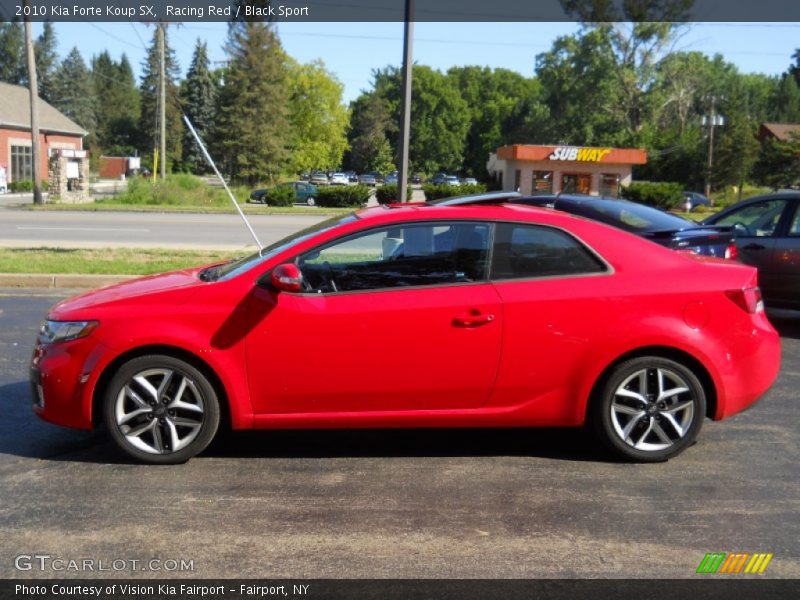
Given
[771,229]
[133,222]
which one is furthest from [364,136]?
[771,229]

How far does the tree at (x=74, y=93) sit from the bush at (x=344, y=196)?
62687 millimetres

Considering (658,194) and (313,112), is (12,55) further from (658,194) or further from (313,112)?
(658,194)

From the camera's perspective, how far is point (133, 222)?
84.6 feet

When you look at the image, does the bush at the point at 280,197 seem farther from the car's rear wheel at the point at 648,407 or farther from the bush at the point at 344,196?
the car's rear wheel at the point at 648,407

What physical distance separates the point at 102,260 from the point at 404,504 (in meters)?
10.9

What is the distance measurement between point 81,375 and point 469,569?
A: 2587 mm

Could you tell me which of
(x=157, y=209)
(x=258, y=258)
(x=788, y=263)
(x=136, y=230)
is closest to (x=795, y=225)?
(x=788, y=263)

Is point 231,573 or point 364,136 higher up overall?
point 364,136

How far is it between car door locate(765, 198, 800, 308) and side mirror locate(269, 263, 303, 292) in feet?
21.4

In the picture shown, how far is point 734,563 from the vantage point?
380 centimetres

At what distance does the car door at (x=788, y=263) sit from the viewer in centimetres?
913

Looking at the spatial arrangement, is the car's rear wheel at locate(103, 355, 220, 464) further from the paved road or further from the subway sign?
the subway sign

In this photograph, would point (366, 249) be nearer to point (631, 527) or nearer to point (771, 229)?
point (631, 527)

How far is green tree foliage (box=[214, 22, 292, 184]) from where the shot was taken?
185 feet
